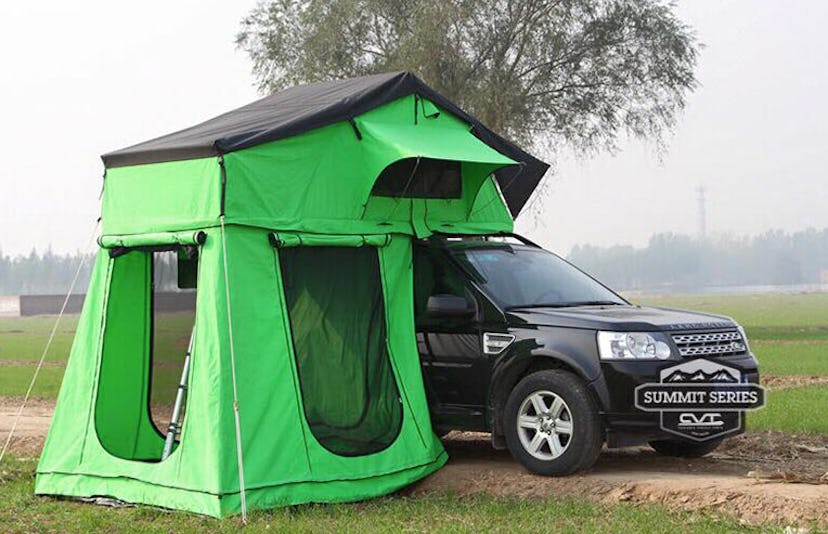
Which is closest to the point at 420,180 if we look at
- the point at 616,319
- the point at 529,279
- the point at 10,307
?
the point at 529,279

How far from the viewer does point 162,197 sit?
34.0 ft

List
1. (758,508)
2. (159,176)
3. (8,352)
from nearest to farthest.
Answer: (758,508) → (159,176) → (8,352)

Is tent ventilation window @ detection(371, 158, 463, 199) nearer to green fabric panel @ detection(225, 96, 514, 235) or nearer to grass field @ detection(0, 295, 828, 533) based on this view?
green fabric panel @ detection(225, 96, 514, 235)

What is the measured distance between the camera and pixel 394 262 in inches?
438

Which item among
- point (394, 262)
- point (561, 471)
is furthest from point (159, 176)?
point (561, 471)

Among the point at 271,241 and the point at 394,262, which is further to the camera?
the point at 394,262

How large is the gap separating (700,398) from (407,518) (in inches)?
96.7

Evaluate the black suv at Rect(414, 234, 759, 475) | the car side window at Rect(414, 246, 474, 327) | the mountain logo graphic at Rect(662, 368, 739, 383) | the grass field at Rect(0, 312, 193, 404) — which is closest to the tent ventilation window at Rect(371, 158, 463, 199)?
the black suv at Rect(414, 234, 759, 475)

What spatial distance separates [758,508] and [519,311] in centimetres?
267

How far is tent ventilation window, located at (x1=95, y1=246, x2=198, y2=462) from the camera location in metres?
10.9

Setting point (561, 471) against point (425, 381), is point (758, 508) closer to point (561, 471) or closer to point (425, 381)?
point (561, 471)

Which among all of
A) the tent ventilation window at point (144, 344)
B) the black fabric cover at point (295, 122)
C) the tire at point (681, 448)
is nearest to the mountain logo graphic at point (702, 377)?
the tire at point (681, 448)

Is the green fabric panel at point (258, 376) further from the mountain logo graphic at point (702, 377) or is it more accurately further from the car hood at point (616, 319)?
the mountain logo graphic at point (702, 377)

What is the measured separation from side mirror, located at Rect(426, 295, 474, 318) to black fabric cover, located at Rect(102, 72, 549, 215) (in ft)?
5.36
